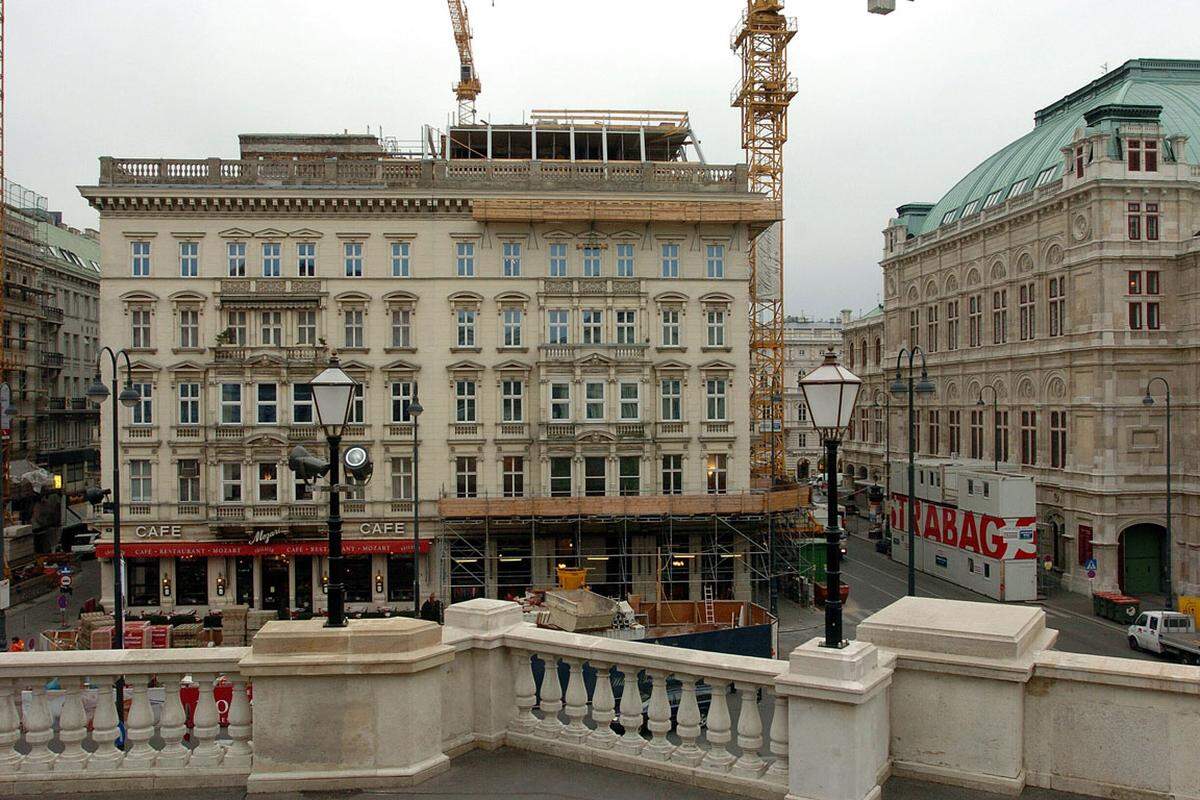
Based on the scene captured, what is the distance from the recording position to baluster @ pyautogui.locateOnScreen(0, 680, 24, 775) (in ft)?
24.7

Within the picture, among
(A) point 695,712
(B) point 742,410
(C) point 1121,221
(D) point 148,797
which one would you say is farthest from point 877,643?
(C) point 1121,221

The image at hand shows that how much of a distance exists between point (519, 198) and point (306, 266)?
889 centimetres

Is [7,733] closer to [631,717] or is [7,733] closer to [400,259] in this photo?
[631,717]

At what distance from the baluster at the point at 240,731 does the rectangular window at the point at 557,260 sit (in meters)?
30.1

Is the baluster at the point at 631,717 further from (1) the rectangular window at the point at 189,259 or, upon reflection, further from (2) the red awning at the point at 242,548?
(1) the rectangular window at the point at 189,259

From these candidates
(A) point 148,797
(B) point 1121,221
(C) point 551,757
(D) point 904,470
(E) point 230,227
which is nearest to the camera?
(A) point 148,797

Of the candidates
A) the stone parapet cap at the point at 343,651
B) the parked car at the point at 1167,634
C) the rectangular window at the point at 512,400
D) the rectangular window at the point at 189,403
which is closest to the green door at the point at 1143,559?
the parked car at the point at 1167,634

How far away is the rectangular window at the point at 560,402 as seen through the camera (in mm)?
36594

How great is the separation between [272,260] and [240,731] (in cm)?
3139

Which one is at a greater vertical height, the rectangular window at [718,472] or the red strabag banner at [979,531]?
the rectangular window at [718,472]

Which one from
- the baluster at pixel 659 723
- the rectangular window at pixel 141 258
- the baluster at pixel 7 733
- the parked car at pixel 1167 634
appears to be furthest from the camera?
the rectangular window at pixel 141 258

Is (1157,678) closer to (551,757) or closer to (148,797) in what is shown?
(551,757)

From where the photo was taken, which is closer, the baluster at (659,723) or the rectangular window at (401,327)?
the baluster at (659,723)

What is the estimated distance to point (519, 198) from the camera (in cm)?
3641
